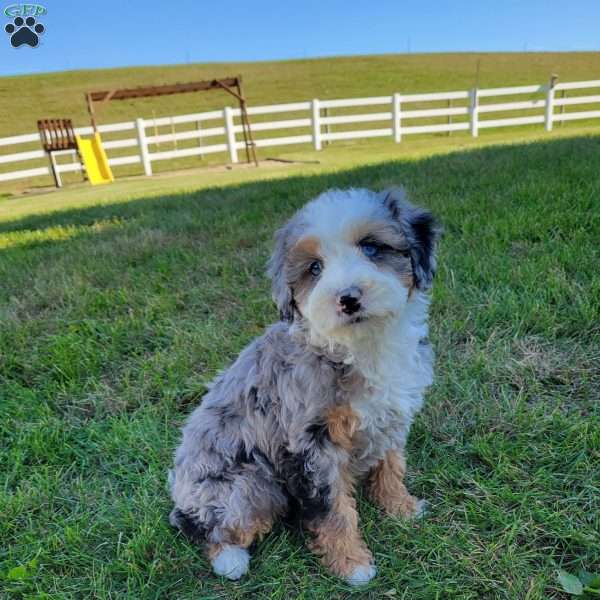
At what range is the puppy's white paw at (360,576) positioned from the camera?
2.29m

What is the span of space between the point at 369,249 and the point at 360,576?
57.2 inches

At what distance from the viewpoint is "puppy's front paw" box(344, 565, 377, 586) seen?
2289 mm

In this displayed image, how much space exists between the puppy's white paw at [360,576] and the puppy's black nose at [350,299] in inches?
46.1

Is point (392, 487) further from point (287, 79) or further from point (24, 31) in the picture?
point (287, 79)

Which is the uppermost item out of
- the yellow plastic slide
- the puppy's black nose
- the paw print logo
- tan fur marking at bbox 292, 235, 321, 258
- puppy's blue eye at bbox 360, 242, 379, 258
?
the paw print logo

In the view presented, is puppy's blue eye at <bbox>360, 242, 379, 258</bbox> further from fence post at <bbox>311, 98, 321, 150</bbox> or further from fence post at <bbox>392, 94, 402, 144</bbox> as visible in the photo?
fence post at <bbox>392, 94, 402, 144</bbox>

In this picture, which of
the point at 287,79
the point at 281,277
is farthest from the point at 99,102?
the point at 287,79

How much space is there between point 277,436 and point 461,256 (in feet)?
10.1

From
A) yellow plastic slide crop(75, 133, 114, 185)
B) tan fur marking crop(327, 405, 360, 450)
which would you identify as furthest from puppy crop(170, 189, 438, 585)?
yellow plastic slide crop(75, 133, 114, 185)

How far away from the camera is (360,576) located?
90.6 inches

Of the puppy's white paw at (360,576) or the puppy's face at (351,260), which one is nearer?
the puppy's face at (351,260)

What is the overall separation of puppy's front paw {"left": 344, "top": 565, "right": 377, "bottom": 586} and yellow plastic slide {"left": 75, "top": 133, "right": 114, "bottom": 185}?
738 inches

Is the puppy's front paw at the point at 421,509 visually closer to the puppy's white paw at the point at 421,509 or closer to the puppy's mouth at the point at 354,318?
the puppy's white paw at the point at 421,509

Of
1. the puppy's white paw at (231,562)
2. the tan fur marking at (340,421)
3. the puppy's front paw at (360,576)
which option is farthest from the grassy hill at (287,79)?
the puppy's front paw at (360,576)
